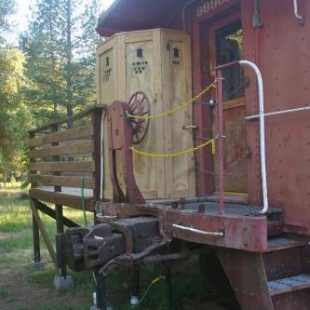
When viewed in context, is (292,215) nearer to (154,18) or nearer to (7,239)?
(154,18)

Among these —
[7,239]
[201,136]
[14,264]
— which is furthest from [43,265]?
[201,136]

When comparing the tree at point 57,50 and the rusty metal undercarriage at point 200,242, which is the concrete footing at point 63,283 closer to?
the rusty metal undercarriage at point 200,242

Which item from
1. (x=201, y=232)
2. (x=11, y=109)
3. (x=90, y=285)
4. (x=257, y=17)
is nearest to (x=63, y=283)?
(x=90, y=285)

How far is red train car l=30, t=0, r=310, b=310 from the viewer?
149 inches

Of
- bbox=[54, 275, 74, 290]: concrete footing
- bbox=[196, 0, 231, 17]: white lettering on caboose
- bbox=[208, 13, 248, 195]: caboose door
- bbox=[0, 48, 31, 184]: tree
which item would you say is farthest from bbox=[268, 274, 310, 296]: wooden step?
bbox=[0, 48, 31, 184]: tree

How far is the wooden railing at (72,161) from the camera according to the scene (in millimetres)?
6270

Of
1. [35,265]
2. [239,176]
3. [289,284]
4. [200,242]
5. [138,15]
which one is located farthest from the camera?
[35,265]

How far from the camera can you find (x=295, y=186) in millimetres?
4328

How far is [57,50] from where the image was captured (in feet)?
110

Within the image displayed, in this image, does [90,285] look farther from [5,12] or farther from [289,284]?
[5,12]

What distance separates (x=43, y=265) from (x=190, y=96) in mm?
5000

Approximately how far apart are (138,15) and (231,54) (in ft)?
5.37

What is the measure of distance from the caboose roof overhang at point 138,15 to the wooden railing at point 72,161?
1268 millimetres

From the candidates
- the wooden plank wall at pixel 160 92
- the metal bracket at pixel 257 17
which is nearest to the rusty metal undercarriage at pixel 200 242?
the wooden plank wall at pixel 160 92
